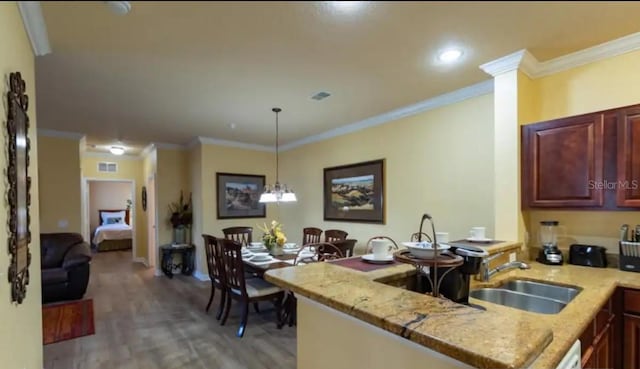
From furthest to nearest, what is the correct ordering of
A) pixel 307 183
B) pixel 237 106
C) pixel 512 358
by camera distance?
1. pixel 307 183
2. pixel 237 106
3. pixel 512 358

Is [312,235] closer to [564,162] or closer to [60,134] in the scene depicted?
[564,162]

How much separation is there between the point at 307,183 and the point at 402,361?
13.9 feet

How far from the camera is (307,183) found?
17.5 ft

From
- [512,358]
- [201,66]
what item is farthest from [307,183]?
[512,358]

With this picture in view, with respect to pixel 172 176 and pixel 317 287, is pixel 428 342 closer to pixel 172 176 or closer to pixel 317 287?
pixel 317 287

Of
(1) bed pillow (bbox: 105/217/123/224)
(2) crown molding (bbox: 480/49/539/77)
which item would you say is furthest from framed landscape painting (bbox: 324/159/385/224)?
(1) bed pillow (bbox: 105/217/123/224)

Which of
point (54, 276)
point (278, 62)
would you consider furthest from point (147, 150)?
point (278, 62)

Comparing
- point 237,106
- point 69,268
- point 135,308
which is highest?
point 237,106

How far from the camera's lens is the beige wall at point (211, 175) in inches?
209

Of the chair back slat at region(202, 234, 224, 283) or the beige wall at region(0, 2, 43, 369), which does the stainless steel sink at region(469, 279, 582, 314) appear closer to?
the beige wall at region(0, 2, 43, 369)

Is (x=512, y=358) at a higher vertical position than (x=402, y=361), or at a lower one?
higher

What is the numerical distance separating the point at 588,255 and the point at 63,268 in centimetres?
554

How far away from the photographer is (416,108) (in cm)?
353

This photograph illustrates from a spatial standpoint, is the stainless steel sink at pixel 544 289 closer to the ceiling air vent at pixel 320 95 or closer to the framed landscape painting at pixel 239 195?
the ceiling air vent at pixel 320 95
